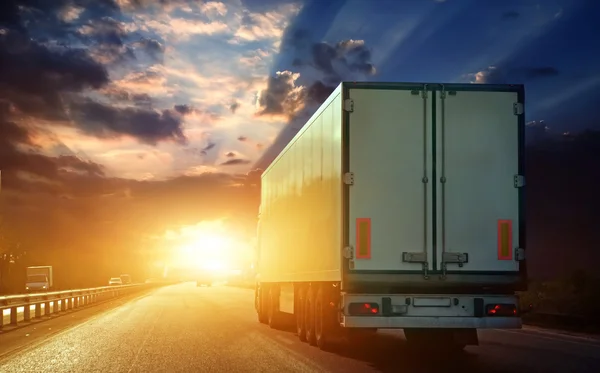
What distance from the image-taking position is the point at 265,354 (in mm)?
14477

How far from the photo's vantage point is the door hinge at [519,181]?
12703 millimetres

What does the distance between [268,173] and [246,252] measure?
22.5ft

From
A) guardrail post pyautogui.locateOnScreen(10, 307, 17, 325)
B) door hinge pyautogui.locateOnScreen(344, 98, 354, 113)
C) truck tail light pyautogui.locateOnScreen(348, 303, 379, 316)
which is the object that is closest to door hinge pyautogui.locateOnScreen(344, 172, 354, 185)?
door hinge pyautogui.locateOnScreen(344, 98, 354, 113)

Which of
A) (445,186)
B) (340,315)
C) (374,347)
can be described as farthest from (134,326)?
(445,186)

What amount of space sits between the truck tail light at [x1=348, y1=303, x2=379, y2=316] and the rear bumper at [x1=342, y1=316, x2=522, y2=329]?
0.06 metres

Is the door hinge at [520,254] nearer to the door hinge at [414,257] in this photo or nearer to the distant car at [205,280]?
the door hinge at [414,257]

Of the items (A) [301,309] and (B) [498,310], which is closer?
(B) [498,310]

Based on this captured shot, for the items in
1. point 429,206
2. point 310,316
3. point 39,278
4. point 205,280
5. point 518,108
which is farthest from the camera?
point 205,280

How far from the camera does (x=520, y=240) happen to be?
1266cm

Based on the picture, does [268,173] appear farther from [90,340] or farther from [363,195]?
[363,195]

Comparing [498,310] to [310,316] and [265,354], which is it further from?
[310,316]

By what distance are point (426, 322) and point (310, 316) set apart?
13.1ft

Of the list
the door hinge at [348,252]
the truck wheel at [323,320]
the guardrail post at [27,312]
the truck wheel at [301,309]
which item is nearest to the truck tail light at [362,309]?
the door hinge at [348,252]

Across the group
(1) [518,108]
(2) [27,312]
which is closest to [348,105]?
(1) [518,108]
